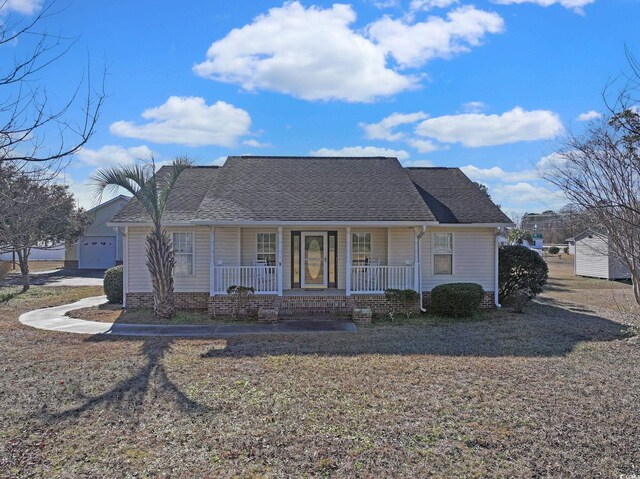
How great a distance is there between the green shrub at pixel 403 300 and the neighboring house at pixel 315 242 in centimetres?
43

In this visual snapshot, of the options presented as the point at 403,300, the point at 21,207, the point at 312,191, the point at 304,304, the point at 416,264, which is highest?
the point at 312,191

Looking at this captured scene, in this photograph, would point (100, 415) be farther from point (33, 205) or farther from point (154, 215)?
point (154, 215)

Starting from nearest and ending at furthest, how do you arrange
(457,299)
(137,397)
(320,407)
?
1. (320,407)
2. (137,397)
3. (457,299)

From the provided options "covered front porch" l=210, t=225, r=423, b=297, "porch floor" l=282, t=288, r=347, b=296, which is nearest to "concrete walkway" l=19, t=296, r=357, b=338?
"porch floor" l=282, t=288, r=347, b=296

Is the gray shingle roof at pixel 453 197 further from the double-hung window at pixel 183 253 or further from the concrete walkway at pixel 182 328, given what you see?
the double-hung window at pixel 183 253

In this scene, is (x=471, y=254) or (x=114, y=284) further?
(x=114, y=284)

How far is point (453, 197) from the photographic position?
51.9ft

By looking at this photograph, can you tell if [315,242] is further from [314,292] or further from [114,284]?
[114,284]

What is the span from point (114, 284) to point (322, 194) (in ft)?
24.7

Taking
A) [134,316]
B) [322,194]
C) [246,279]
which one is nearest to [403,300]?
[322,194]

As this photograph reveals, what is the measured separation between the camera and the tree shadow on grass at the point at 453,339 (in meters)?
8.72

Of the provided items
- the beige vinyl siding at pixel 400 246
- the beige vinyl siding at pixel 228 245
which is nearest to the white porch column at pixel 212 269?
the beige vinyl siding at pixel 228 245

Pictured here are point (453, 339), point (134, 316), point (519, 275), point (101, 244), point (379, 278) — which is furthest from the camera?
point (101, 244)

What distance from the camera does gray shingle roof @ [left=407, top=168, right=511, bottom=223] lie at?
14.3 meters
